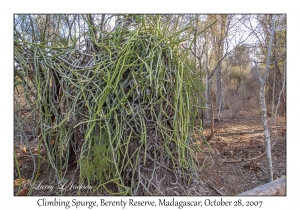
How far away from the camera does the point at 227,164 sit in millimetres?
1929

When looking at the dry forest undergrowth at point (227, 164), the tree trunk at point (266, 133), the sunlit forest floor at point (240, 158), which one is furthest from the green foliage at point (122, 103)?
the tree trunk at point (266, 133)

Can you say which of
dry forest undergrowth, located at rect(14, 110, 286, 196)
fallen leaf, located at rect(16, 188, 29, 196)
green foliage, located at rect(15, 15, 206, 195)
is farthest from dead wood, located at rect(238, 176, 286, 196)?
fallen leaf, located at rect(16, 188, 29, 196)

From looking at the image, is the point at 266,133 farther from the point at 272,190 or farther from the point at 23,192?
the point at 23,192

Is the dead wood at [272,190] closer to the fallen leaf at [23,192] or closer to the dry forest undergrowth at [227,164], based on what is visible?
the dry forest undergrowth at [227,164]

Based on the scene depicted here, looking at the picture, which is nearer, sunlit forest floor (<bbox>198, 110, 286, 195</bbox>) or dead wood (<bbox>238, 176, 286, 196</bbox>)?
dead wood (<bbox>238, 176, 286, 196</bbox>)

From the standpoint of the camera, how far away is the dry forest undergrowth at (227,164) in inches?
55.7

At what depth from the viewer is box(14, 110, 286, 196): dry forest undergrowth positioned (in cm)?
142

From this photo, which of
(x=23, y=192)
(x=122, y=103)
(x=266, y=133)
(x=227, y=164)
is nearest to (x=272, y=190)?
(x=266, y=133)

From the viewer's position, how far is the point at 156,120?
4.19ft

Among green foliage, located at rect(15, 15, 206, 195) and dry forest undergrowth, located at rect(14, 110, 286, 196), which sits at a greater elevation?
green foliage, located at rect(15, 15, 206, 195)

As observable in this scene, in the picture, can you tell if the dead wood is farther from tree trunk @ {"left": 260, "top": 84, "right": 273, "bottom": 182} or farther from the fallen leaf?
the fallen leaf

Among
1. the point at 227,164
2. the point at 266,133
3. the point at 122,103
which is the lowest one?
the point at 227,164

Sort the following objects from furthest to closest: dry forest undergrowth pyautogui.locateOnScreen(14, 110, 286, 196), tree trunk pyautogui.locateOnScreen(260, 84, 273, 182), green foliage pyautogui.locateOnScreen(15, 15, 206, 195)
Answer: tree trunk pyautogui.locateOnScreen(260, 84, 273, 182), dry forest undergrowth pyautogui.locateOnScreen(14, 110, 286, 196), green foliage pyautogui.locateOnScreen(15, 15, 206, 195)
